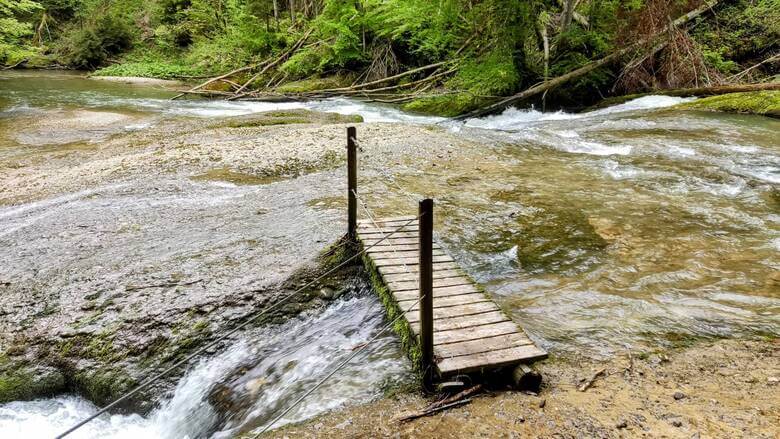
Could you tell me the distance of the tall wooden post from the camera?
204 inches

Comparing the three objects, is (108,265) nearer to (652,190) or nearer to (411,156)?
(411,156)

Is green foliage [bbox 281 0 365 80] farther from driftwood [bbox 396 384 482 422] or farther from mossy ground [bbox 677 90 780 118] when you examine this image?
driftwood [bbox 396 384 482 422]

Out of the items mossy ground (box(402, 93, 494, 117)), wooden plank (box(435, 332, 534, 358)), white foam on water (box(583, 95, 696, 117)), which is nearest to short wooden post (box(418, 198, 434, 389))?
wooden plank (box(435, 332, 534, 358))

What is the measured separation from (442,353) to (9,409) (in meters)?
3.45

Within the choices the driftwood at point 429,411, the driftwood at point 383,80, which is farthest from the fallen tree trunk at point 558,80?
the driftwood at point 429,411

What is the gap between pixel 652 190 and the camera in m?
7.73

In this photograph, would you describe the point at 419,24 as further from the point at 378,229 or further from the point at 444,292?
the point at 444,292

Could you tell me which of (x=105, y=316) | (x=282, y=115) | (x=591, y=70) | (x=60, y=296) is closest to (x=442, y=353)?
(x=105, y=316)

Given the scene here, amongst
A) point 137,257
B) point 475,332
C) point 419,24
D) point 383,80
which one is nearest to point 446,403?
point 475,332

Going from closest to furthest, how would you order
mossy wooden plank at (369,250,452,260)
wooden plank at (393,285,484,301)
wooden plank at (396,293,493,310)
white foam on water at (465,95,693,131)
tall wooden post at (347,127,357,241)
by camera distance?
1. wooden plank at (396,293,493,310)
2. wooden plank at (393,285,484,301)
3. mossy wooden plank at (369,250,452,260)
4. tall wooden post at (347,127,357,241)
5. white foam on water at (465,95,693,131)

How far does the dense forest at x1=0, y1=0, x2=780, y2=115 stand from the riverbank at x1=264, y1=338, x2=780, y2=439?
1301cm

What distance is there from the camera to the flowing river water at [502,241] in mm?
3859

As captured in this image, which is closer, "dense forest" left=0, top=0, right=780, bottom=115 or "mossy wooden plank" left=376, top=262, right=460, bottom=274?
"mossy wooden plank" left=376, top=262, right=460, bottom=274

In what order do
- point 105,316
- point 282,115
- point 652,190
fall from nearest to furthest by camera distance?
point 105,316 → point 652,190 → point 282,115
